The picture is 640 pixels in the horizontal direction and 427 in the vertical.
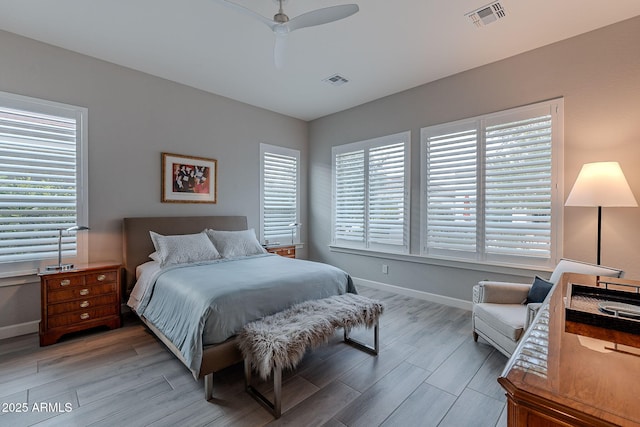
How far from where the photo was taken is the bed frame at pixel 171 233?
79.4 inches

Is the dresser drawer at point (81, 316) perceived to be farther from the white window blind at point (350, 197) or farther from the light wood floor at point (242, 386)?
the white window blind at point (350, 197)

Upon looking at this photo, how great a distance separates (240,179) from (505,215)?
3765mm

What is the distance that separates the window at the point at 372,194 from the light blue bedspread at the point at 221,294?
5.50ft

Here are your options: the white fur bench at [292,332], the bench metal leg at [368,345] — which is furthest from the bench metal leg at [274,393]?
the bench metal leg at [368,345]

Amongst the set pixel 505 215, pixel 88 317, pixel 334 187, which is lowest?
pixel 88 317

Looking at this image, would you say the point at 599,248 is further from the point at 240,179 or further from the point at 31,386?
the point at 31,386

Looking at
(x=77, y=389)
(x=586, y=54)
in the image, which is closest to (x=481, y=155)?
(x=586, y=54)

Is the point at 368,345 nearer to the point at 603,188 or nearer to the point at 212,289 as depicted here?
the point at 212,289

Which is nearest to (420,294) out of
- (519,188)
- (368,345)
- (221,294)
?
(368,345)

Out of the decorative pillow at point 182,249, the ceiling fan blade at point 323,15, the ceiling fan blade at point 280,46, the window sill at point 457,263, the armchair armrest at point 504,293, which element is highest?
the ceiling fan blade at point 323,15

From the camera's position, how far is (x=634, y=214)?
2.67 m

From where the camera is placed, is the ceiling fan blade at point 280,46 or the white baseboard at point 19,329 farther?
the white baseboard at point 19,329

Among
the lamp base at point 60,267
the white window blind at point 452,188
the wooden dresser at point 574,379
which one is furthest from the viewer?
the white window blind at point 452,188

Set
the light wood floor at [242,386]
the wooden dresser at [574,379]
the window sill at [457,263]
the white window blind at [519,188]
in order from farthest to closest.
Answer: the window sill at [457,263] → the white window blind at [519,188] → the light wood floor at [242,386] → the wooden dresser at [574,379]
